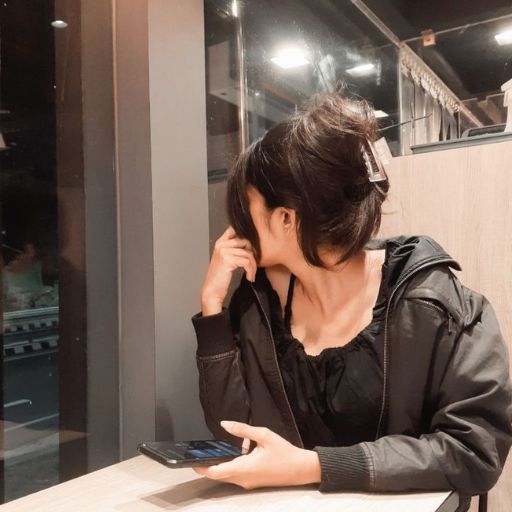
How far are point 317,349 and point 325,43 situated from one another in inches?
57.4

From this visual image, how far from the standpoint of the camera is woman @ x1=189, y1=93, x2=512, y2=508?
0.81m

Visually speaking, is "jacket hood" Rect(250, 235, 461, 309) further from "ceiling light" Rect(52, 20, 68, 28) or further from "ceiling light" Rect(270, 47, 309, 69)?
"ceiling light" Rect(270, 47, 309, 69)

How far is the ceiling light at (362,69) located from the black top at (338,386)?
1.44m

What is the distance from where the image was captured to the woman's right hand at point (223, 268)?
1078mm

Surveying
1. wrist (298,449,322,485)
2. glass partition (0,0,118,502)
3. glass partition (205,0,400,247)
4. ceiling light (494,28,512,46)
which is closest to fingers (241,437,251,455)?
wrist (298,449,322,485)

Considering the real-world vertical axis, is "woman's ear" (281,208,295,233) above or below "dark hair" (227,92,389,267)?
below

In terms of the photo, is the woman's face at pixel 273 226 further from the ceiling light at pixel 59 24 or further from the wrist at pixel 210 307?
the ceiling light at pixel 59 24

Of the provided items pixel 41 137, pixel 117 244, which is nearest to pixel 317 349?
pixel 117 244

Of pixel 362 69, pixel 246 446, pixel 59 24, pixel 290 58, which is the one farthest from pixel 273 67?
pixel 246 446

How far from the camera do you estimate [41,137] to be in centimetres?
114

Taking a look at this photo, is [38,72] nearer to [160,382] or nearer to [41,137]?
[41,137]

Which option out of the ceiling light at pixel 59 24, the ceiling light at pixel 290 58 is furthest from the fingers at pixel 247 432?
the ceiling light at pixel 290 58

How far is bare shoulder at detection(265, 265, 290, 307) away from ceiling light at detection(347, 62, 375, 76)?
132 cm

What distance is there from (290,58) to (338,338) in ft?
4.11
